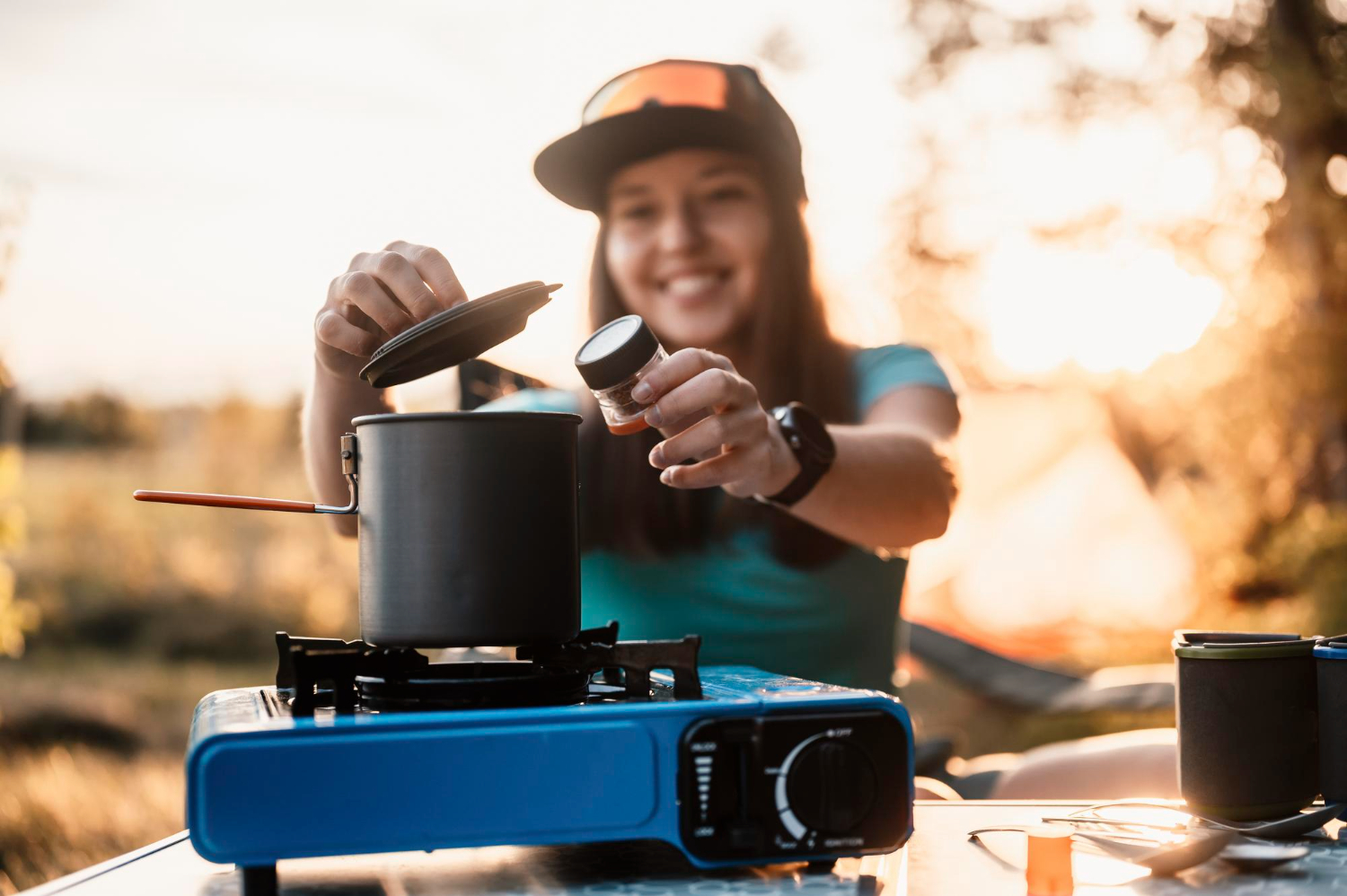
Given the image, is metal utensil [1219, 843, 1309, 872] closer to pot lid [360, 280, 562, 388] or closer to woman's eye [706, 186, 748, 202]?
pot lid [360, 280, 562, 388]

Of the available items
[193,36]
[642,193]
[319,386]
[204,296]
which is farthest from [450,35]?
[319,386]

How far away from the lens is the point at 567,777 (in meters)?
0.70

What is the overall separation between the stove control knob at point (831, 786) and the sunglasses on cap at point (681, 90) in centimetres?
102

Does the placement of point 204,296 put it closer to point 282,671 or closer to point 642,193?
point 642,193

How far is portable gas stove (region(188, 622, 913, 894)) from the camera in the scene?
2.17ft

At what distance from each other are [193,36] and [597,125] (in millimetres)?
4238

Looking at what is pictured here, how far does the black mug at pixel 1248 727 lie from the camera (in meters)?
0.85

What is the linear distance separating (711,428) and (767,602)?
2.23ft

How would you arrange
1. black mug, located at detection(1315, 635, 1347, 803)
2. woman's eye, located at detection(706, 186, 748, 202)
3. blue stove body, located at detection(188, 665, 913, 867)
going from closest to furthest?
blue stove body, located at detection(188, 665, 913, 867) → black mug, located at detection(1315, 635, 1347, 803) → woman's eye, located at detection(706, 186, 748, 202)

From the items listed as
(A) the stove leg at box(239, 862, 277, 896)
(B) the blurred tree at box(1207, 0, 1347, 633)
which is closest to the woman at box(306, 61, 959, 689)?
(A) the stove leg at box(239, 862, 277, 896)

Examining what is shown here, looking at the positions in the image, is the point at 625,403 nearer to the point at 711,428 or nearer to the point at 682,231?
the point at 711,428

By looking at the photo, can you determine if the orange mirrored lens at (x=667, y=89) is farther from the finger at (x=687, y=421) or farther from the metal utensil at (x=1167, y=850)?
the metal utensil at (x=1167, y=850)

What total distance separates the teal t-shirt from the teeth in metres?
0.27

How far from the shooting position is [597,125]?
156 centimetres
